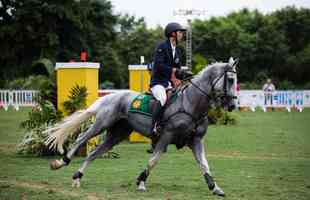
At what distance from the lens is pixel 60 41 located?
60.1 m

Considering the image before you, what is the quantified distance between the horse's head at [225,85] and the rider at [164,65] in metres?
0.74

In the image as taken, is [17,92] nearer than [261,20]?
Yes

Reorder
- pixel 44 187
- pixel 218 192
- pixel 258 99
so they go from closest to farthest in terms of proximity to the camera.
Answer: pixel 218 192, pixel 44 187, pixel 258 99

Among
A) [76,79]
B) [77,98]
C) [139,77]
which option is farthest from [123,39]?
[77,98]

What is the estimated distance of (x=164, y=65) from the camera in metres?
12.2

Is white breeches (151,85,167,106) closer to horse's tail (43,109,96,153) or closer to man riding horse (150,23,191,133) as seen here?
man riding horse (150,23,191,133)

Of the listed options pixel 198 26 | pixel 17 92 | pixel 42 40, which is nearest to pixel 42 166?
pixel 17 92

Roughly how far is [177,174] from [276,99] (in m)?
31.1

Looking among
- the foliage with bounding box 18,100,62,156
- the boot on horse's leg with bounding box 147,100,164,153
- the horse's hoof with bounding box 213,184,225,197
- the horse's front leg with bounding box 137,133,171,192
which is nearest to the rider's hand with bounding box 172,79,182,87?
the boot on horse's leg with bounding box 147,100,164,153

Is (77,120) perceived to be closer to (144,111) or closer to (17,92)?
(144,111)

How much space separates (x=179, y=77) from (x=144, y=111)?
86 centimetres

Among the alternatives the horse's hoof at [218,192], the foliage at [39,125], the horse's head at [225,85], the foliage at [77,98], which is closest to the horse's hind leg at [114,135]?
the horse's head at [225,85]

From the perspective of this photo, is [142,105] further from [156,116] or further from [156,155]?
[156,155]

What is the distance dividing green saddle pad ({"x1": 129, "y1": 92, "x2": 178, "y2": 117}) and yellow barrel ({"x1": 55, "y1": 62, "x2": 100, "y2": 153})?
5088 mm
